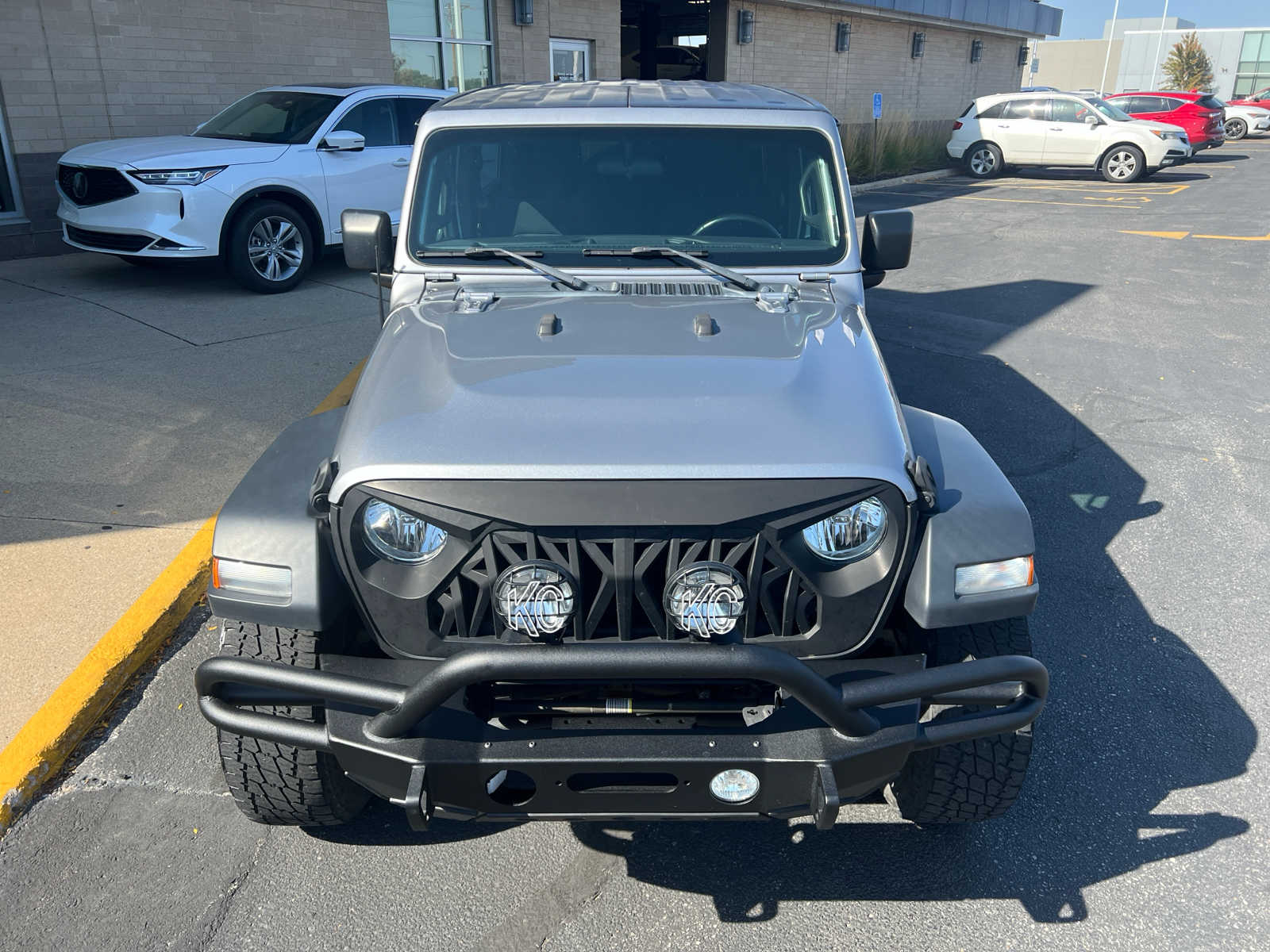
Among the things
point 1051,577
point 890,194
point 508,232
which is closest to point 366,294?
point 508,232

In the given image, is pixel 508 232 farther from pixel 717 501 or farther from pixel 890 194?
pixel 890 194

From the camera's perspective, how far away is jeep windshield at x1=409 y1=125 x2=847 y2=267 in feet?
11.8

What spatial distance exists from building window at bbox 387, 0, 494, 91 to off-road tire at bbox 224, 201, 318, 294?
635 cm

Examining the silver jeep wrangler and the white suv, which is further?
the white suv

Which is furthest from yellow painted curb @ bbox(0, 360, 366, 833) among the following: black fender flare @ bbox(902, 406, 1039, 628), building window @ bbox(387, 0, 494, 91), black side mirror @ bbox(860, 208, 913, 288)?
building window @ bbox(387, 0, 494, 91)

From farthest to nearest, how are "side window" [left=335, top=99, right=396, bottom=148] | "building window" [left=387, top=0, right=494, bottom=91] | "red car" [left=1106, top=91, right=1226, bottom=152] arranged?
"red car" [left=1106, top=91, right=1226, bottom=152] < "building window" [left=387, top=0, right=494, bottom=91] < "side window" [left=335, top=99, right=396, bottom=148]

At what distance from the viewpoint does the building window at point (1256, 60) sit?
6856 cm

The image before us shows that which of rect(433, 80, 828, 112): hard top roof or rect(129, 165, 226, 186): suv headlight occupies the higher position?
rect(433, 80, 828, 112): hard top roof

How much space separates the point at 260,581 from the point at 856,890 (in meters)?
1.75

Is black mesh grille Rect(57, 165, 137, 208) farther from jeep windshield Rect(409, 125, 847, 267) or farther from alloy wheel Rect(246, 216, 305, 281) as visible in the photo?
jeep windshield Rect(409, 125, 847, 267)

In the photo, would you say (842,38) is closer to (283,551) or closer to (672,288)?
(672,288)

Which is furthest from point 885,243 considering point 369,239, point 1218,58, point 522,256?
point 1218,58

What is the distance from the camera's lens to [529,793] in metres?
2.25

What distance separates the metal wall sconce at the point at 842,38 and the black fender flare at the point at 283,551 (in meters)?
25.1
